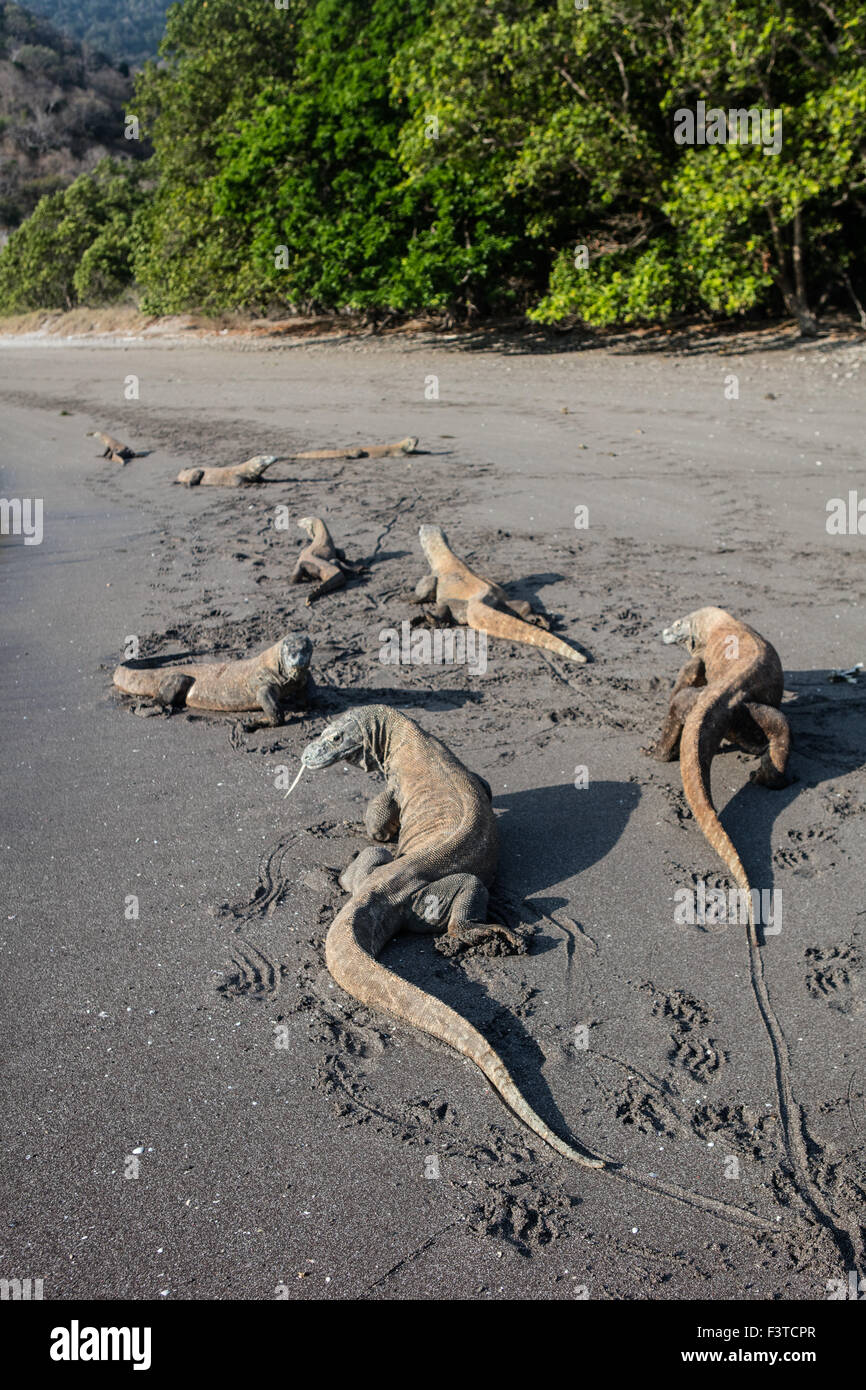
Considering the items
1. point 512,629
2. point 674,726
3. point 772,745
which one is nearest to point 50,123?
point 512,629

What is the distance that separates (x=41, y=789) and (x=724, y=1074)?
14.8 ft

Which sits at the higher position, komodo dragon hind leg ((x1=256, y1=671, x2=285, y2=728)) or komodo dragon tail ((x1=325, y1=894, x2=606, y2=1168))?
komodo dragon hind leg ((x1=256, y1=671, x2=285, y2=728))

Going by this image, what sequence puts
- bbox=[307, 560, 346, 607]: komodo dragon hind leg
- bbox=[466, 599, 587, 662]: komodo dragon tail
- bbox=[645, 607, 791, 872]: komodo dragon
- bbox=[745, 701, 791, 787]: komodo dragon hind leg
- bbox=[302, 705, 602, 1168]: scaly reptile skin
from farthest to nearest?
bbox=[307, 560, 346, 607]: komodo dragon hind leg, bbox=[466, 599, 587, 662]: komodo dragon tail, bbox=[745, 701, 791, 787]: komodo dragon hind leg, bbox=[645, 607, 791, 872]: komodo dragon, bbox=[302, 705, 602, 1168]: scaly reptile skin

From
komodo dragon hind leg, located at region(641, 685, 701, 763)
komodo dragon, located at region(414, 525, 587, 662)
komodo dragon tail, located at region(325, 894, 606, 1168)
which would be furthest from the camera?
komodo dragon, located at region(414, 525, 587, 662)

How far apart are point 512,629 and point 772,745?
272 centimetres

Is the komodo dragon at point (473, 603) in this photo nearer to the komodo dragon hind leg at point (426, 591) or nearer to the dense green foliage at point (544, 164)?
the komodo dragon hind leg at point (426, 591)

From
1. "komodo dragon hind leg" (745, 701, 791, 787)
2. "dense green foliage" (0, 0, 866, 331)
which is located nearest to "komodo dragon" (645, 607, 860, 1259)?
"komodo dragon hind leg" (745, 701, 791, 787)

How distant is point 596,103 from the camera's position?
1934 cm

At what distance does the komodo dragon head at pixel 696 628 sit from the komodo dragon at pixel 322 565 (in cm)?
368

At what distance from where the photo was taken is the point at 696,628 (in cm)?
701

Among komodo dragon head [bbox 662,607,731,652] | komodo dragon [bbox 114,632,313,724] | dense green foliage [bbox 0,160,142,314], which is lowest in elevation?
komodo dragon [bbox 114,632,313,724]

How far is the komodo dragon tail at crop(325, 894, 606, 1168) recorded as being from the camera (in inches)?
146

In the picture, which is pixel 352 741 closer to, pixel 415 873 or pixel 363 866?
pixel 363 866

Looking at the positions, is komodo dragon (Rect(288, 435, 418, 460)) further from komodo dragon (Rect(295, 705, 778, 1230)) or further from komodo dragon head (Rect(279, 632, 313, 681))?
komodo dragon (Rect(295, 705, 778, 1230))
